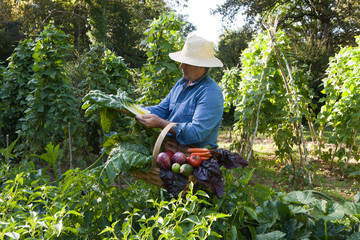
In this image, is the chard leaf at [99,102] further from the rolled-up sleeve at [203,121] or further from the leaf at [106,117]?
the rolled-up sleeve at [203,121]

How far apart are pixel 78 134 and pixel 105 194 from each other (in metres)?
3.04

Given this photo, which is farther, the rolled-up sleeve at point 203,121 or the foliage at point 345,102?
the foliage at point 345,102

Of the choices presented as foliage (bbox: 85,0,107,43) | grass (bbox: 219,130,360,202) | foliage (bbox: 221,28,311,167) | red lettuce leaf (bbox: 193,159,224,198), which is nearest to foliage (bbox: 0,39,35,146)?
foliage (bbox: 221,28,311,167)

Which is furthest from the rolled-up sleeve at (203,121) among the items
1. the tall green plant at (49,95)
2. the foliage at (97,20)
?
the foliage at (97,20)

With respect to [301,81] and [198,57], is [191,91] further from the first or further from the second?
[301,81]

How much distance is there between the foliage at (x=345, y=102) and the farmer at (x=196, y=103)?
363 centimetres

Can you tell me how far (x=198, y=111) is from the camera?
1.68 metres

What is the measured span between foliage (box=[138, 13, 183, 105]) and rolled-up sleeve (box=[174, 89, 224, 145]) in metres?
2.31

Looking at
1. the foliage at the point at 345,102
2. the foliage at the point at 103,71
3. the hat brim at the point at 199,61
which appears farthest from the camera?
the foliage at the point at 103,71

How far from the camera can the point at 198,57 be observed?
6.05ft

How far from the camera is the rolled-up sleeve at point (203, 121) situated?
1.61 meters

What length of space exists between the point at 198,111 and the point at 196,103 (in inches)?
5.5

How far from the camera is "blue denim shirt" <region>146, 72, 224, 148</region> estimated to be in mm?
1619

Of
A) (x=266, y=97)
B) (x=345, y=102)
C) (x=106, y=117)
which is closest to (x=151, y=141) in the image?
(x=106, y=117)
